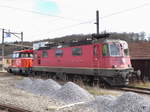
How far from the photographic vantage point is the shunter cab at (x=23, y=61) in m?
25.4

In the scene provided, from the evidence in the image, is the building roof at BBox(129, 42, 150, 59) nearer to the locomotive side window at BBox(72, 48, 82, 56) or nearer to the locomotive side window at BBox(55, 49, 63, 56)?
the locomotive side window at BBox(55, 49, 63, 56)

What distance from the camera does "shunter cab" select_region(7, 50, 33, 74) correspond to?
25.4 meters

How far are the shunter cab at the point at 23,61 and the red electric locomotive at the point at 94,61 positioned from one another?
7038 mm

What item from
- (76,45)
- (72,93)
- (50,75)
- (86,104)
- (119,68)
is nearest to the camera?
(86,104)

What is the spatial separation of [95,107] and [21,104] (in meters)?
3.10

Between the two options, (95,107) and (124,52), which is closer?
(95,107)

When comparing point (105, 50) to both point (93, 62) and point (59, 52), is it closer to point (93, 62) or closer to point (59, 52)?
point (93, 62)

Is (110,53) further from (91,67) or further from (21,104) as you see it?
(21,104)

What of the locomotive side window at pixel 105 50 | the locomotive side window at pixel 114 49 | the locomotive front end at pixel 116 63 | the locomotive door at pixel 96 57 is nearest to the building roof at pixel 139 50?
the locomotive front end at pixel 116 63

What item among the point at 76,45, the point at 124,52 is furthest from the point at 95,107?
the point at 76,45

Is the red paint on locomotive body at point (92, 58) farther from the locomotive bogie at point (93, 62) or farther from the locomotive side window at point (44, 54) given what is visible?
the locomotive side window at point (44, 54)

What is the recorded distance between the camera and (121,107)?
25.9 feet

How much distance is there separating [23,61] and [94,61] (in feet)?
41.6

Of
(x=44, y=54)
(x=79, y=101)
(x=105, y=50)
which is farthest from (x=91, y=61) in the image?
(x=44, y=54)
